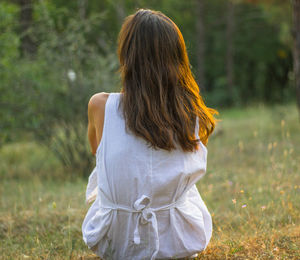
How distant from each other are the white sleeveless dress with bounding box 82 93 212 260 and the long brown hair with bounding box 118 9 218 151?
66mm

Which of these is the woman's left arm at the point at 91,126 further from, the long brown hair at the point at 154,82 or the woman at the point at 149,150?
the long brown hair at the point at 154,82

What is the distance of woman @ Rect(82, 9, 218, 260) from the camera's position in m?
2.05

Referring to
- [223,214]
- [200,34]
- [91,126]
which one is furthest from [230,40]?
[91,126]

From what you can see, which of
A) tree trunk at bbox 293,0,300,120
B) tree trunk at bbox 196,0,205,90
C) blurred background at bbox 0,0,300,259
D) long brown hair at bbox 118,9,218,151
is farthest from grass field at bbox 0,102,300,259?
tree trunk at bbox 196,0,205,90

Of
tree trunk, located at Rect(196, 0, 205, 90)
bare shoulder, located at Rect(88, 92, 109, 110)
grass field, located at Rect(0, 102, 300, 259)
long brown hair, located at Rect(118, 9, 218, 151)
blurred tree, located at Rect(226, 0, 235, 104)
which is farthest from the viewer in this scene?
blurred tree, located at Rect(226, 0, 235, 104)

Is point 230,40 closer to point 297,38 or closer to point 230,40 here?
point 230,40

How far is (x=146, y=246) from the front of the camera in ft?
6.99

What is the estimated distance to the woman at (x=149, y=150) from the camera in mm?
2049

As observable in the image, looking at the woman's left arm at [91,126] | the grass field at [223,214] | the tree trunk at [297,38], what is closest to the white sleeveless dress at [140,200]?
the woman's left arm at [91,126]

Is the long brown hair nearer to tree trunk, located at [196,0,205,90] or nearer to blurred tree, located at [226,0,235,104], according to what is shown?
tree trunk, located at [196,0,205,90]

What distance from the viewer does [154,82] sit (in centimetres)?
209

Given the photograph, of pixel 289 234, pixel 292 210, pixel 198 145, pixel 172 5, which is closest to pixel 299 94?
pixel 292 210

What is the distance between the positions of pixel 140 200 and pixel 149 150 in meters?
0.26

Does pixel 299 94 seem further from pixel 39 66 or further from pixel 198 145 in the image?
pixel 198 145
